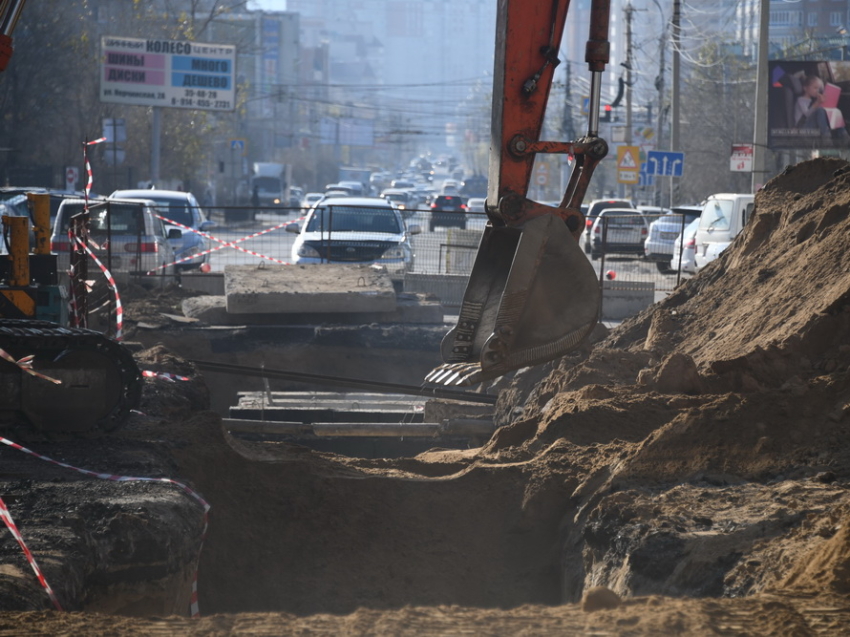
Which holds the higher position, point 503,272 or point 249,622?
point 503,272

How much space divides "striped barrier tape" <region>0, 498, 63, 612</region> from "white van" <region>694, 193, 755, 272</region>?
1742cm

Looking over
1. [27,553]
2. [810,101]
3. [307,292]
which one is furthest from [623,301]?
[810,101]

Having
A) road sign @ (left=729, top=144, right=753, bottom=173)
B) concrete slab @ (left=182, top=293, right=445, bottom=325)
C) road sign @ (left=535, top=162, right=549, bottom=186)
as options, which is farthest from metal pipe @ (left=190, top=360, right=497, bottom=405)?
road sign @ (left=535, top=162, right=549, bottom=186)

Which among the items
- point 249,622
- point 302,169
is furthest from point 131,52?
point 302,169

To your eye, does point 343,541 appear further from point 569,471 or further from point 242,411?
point 242,411

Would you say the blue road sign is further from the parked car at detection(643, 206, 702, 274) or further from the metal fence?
the parked car at detection(643, 206, 702, 274)

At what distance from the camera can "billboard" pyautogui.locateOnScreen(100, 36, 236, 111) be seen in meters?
36.6

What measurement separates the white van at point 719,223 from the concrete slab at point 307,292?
29.7 feet

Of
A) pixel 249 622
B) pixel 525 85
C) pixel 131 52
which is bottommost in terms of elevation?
pixel 249 622

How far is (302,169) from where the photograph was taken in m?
92.4

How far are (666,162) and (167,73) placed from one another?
62.3 ft

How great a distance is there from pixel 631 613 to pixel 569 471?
2.88 metres

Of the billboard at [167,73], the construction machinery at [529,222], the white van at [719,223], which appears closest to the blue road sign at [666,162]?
the white van at [719,223]

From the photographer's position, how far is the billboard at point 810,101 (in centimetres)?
2784
